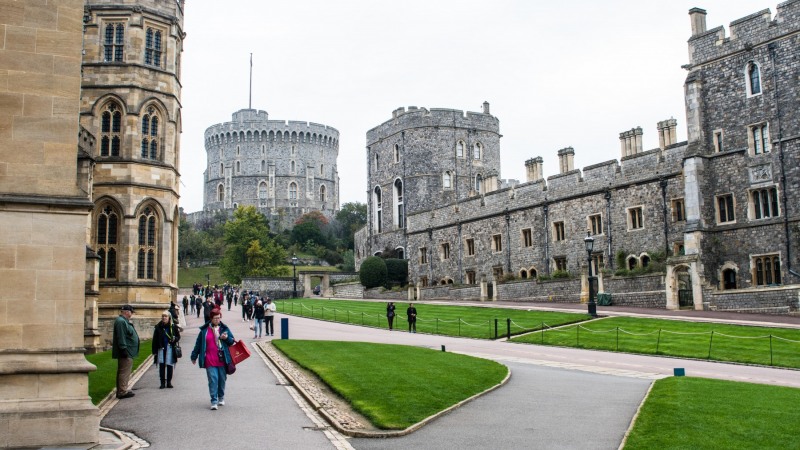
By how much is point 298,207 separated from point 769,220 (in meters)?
85.8

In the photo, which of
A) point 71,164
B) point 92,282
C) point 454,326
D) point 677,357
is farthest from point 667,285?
point 71,164

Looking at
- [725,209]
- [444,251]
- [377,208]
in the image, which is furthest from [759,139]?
[377,208]

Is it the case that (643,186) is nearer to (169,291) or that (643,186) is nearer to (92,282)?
(169,291)

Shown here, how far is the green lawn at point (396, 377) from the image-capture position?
36.2 feet

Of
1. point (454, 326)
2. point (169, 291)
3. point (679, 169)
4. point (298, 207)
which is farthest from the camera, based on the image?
point (298, 207)

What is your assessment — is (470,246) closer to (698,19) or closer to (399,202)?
(399,202)

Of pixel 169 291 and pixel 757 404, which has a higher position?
pixel 169 291

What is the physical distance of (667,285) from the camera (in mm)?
32875

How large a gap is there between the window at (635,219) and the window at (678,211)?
6.91 feet

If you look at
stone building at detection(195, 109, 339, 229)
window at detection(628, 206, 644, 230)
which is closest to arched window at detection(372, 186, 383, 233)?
window at detection(628, 206, 644, 230)

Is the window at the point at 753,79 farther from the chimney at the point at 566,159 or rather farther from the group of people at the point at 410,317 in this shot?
the group of people at the point at 410,317

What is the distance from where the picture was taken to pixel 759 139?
32375 millimetres

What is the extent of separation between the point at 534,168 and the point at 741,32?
1691 centimetres

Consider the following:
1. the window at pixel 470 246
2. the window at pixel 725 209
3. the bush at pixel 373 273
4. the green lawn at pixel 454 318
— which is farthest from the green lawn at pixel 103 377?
the bush at pixel 373 273
